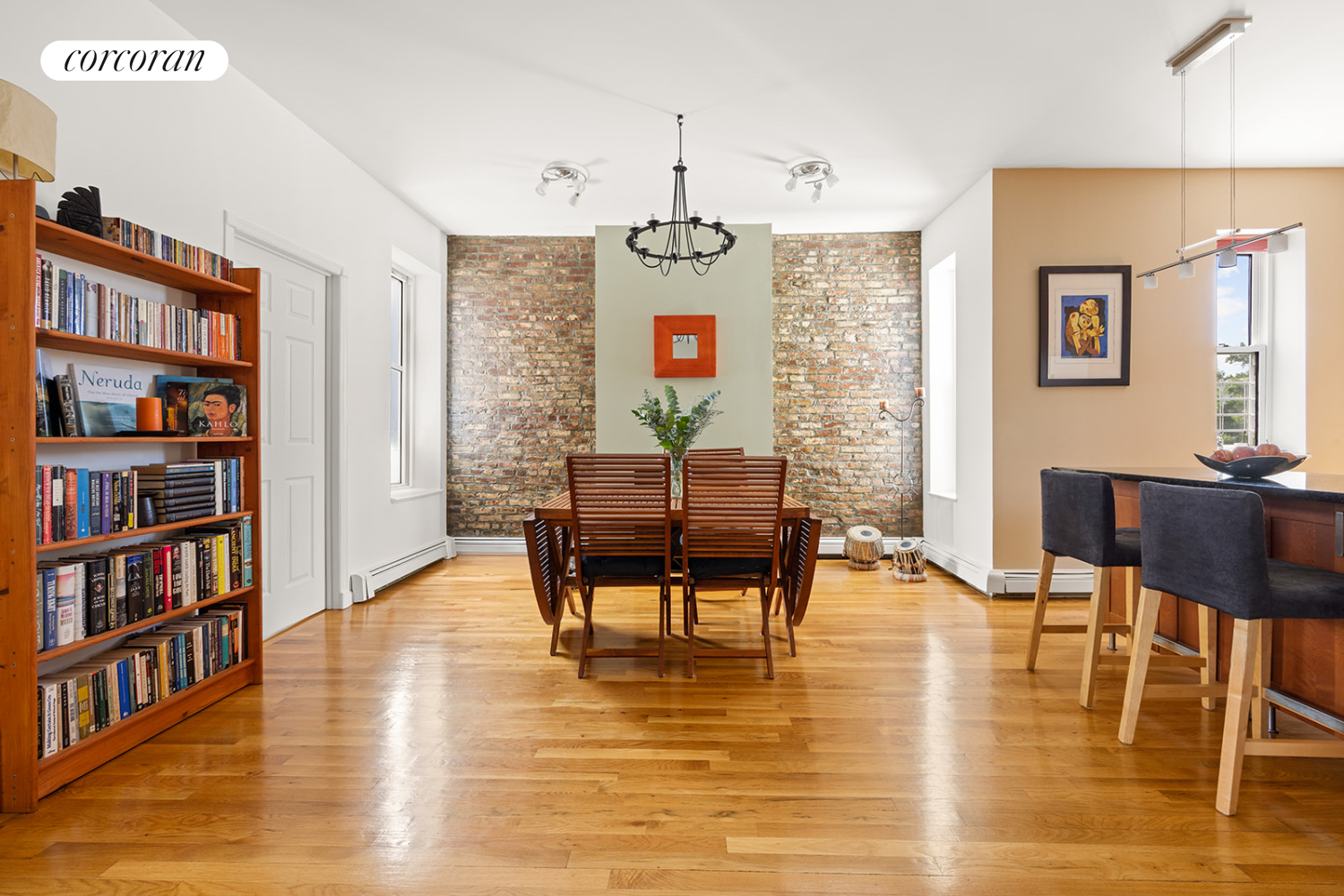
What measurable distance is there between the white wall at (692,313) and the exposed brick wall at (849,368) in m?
0.44

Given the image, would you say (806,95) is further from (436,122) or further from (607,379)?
(607,379)

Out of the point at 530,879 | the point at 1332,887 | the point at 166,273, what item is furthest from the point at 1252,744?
the point at 166,273

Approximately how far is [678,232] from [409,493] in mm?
2979

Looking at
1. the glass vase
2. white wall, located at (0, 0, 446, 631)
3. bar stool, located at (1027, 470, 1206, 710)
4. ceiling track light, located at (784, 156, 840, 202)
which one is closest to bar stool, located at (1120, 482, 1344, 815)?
bar stool, located at (1027, 470, 1206, 710)

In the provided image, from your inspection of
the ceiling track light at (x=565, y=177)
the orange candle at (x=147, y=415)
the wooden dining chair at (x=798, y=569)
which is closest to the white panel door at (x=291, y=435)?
the orange candle at (x=147, y=415)

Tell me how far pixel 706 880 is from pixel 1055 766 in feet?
4.15

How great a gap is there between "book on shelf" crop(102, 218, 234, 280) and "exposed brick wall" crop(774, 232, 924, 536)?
430cm

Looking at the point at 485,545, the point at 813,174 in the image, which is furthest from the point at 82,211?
the point at 485,545

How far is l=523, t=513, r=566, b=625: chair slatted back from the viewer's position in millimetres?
3109

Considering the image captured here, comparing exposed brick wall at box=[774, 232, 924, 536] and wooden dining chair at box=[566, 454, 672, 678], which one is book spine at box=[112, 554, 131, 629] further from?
exposed brick wall at box=[774, 232, 924, 536]

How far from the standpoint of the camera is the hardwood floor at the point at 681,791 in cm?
160

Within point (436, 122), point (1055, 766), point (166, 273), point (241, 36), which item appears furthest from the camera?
point (436, 122)

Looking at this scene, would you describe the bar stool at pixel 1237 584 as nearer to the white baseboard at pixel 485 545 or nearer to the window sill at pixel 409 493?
the window sill at pixel 409 493

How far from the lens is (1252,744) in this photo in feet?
6.15
